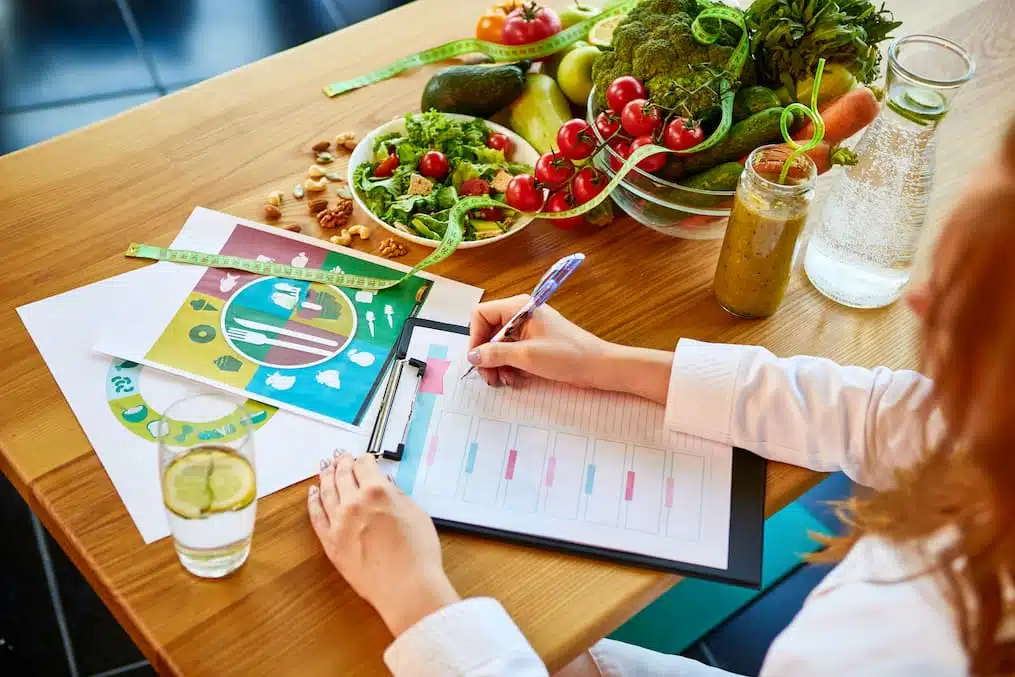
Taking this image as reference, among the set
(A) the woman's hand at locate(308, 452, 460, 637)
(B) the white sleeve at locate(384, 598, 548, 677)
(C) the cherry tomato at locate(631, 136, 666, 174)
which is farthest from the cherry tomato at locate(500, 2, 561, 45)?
(B) the white sleeve at locate(384, 598, 548, 677)

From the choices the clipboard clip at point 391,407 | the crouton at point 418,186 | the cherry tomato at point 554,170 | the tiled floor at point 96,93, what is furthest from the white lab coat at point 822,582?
the tiled floor at point 96,93

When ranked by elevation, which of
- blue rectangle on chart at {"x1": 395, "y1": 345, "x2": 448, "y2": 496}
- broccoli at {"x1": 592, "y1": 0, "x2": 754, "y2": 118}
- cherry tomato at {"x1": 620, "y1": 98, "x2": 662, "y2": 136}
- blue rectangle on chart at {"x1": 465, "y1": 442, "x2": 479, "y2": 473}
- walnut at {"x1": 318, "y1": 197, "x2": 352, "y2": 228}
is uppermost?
broccoli at {"x1": 592, "y1": 0, "x2": 754, "y2": 118}

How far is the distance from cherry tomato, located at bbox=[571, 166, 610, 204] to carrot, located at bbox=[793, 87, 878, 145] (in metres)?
0.31

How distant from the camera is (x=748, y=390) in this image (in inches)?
43.9

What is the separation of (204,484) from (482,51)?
94cm

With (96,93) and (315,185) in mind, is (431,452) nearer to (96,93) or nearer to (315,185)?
(315,185)

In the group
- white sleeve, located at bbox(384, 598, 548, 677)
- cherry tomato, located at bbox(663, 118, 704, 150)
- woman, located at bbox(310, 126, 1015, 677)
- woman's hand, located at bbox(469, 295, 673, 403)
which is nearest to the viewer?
woman, located at bbox(310, 126, 1015, 677)

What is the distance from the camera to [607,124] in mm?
1331

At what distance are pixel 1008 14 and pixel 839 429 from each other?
43.2 inches

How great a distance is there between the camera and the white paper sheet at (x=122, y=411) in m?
1.03

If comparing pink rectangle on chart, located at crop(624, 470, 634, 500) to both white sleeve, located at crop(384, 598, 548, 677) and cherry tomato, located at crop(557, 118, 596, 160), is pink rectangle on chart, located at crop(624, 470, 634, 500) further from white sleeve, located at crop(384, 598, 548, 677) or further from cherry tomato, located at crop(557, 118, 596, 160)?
cherry tomato, located at crop(557, 118, 596, 160)

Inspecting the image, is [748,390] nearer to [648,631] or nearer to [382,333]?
[382,333]

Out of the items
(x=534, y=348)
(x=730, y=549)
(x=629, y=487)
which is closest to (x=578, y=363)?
(x=534, y=348)

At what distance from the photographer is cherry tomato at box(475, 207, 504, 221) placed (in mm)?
1362
